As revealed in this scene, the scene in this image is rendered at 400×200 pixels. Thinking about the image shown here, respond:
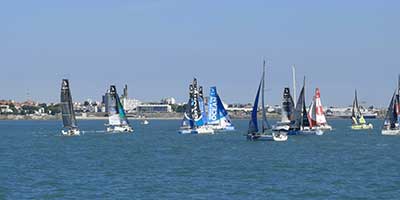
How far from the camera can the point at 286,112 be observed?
109 metres

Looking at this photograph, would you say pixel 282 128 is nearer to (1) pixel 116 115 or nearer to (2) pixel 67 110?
(2) pixel 67 110

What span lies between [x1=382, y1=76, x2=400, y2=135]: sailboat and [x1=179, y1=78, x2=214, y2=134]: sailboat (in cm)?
2041

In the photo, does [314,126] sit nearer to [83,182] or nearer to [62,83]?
[62,83]

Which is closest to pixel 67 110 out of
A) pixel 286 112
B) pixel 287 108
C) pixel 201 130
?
pixel 201 130

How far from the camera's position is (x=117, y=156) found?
70.3 meters

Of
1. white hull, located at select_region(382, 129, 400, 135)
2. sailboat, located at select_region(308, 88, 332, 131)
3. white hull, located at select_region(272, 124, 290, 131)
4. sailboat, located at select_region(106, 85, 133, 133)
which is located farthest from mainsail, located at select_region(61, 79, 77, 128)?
white hull, located at select_region(382, 129, 400, 135)

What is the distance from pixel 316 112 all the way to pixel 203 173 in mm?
Answer: 71179

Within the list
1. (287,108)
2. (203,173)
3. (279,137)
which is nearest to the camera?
(203,173)

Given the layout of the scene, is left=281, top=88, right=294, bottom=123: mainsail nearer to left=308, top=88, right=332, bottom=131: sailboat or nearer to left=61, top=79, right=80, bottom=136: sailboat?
left=308, top=88, right=332, bottom=131: sailboat

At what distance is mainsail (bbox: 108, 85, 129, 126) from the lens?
12250 centimetres

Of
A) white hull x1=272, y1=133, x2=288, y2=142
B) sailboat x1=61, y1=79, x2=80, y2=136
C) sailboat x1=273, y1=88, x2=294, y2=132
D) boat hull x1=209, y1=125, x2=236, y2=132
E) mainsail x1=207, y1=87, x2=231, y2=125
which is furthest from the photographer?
boat hull x1=209, y1=125, x2=236, y2=132

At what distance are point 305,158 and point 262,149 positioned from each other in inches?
429

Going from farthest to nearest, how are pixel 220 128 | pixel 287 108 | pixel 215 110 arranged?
pixel 220 128, pixel 215 110, pixel 287 108

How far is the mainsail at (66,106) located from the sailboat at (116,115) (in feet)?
39.1
